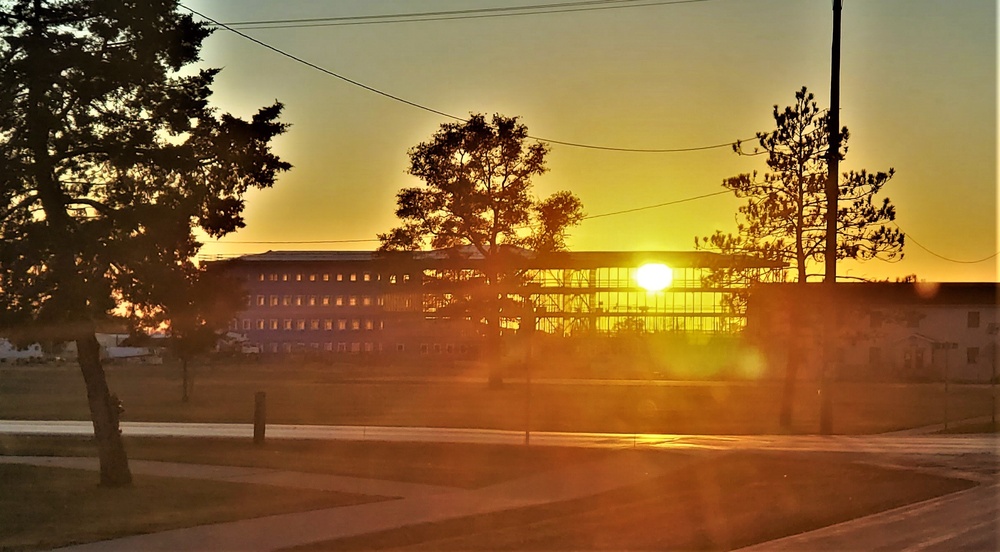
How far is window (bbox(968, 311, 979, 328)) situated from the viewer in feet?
278

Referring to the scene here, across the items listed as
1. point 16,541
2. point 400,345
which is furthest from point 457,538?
point 400,345

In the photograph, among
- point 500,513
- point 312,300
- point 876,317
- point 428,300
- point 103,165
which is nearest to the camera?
point 500,513

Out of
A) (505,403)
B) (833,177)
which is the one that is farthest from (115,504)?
(505,403)

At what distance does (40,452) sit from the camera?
22656mm

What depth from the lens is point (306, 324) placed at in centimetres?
11188

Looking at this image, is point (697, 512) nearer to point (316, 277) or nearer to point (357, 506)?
point (357, 506)

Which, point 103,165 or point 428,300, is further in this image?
point 428,300

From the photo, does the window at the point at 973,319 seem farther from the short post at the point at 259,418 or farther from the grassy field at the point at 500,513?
the short post at the point at 259,418

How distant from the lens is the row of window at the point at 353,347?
106 m

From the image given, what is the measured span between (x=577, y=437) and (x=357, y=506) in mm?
13968

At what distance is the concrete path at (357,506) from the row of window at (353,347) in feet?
274

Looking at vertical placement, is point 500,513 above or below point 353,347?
below

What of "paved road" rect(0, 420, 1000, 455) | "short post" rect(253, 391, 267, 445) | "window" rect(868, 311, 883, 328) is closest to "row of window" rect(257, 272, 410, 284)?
"window" rect(868, 311, 883, 328)

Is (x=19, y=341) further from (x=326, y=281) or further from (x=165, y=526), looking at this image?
(x=326, y=281)
